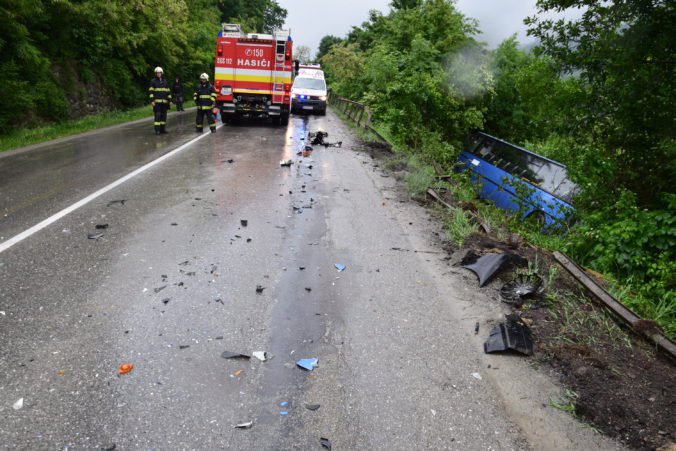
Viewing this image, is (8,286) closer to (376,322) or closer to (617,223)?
(376,322)

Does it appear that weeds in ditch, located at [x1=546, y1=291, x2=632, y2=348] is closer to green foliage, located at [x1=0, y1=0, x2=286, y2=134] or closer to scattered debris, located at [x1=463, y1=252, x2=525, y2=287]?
scattered debris, located at [x1=463, y1=252, x2=525, y2=287]

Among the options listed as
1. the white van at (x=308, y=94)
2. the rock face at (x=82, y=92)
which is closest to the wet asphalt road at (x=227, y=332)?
the rock face at (x=82, y=92)

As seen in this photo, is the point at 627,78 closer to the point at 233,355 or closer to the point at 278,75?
the point at 233,355

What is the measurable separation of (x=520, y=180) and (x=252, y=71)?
40.1ft

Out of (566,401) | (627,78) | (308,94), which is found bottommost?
(566,401)

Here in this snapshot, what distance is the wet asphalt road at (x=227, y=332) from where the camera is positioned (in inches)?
109

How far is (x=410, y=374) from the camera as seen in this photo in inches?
131

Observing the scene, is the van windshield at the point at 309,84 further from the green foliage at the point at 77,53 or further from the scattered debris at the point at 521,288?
the scattered debris at the point at 521,288

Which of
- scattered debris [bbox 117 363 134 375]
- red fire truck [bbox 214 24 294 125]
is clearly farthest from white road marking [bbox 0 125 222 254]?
red fire truck [bbox 214 24 294 125]

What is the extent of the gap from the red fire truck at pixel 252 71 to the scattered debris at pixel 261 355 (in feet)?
52.3

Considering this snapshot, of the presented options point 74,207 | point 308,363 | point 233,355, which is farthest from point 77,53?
point 308,363

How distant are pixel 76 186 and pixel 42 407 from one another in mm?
6169

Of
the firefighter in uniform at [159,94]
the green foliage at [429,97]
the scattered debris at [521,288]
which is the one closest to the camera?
the scattered debris at [521,288]

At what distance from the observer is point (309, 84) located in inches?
1048
